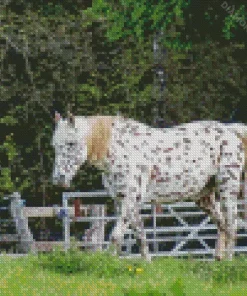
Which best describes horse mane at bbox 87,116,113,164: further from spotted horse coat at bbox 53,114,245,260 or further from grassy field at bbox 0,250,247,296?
grassy field at bbox 0,250,247,296

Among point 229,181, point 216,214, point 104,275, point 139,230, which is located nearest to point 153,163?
point 139,230

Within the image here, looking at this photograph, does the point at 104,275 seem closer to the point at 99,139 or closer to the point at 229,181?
the point at 99,139

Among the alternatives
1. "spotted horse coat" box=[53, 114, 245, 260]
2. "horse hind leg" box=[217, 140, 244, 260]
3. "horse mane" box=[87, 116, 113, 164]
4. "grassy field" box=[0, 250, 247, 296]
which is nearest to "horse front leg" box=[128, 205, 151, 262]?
"spotted horse coat" box=[53, 114, 245, 260]

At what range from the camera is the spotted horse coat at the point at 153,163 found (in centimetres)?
1204

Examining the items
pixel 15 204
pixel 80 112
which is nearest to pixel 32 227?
pixel 80 112

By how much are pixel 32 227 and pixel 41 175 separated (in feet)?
3.88

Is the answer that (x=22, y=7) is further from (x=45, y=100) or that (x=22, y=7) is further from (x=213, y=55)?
(x=213, y=55)

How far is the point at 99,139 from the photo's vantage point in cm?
1202

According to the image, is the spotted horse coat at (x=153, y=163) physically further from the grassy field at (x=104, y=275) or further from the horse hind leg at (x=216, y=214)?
the grassy field at (x=104, y=275)

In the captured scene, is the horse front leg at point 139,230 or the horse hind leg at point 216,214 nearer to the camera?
the horse front leg at point 139,230

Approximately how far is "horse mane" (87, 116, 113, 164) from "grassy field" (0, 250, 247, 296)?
127cm

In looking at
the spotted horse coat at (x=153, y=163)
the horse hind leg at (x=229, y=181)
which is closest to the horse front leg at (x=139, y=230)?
the spotted horse coat at (x=153, y=163)

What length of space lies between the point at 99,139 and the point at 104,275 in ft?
7.14

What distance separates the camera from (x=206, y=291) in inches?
339
